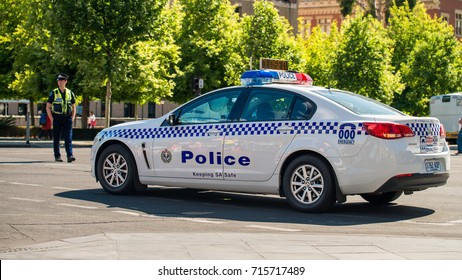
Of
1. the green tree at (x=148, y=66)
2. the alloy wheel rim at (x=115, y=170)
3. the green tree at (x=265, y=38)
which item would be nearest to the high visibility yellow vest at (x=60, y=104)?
the alloy wheel rim at (x=115, y=170)

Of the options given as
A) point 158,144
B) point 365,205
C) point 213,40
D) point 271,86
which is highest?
point 213,40

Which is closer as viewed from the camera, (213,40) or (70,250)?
(70,250)

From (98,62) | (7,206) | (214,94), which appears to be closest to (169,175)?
(214,94)

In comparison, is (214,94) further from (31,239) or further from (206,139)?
(31,239)

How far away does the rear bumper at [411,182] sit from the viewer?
10.8m

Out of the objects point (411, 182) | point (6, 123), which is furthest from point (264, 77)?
point (6, 123)

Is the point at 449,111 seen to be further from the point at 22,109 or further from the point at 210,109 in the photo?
the point at 210,109

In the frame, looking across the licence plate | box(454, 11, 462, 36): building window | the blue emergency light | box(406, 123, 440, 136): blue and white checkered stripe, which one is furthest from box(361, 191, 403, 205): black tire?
box(454, 11, 462, 36): building window

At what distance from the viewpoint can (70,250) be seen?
24.6 ft

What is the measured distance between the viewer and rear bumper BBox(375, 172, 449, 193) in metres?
10.8

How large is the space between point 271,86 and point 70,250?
4.87 metres

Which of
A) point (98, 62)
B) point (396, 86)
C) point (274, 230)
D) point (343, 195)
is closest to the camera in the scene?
point (274, 230)

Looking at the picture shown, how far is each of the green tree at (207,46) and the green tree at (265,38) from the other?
95 centimetres

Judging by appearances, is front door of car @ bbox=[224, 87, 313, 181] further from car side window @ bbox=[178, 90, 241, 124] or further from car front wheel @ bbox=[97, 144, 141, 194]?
car front wheel @ bbox=[97, 144, 141, 194]
